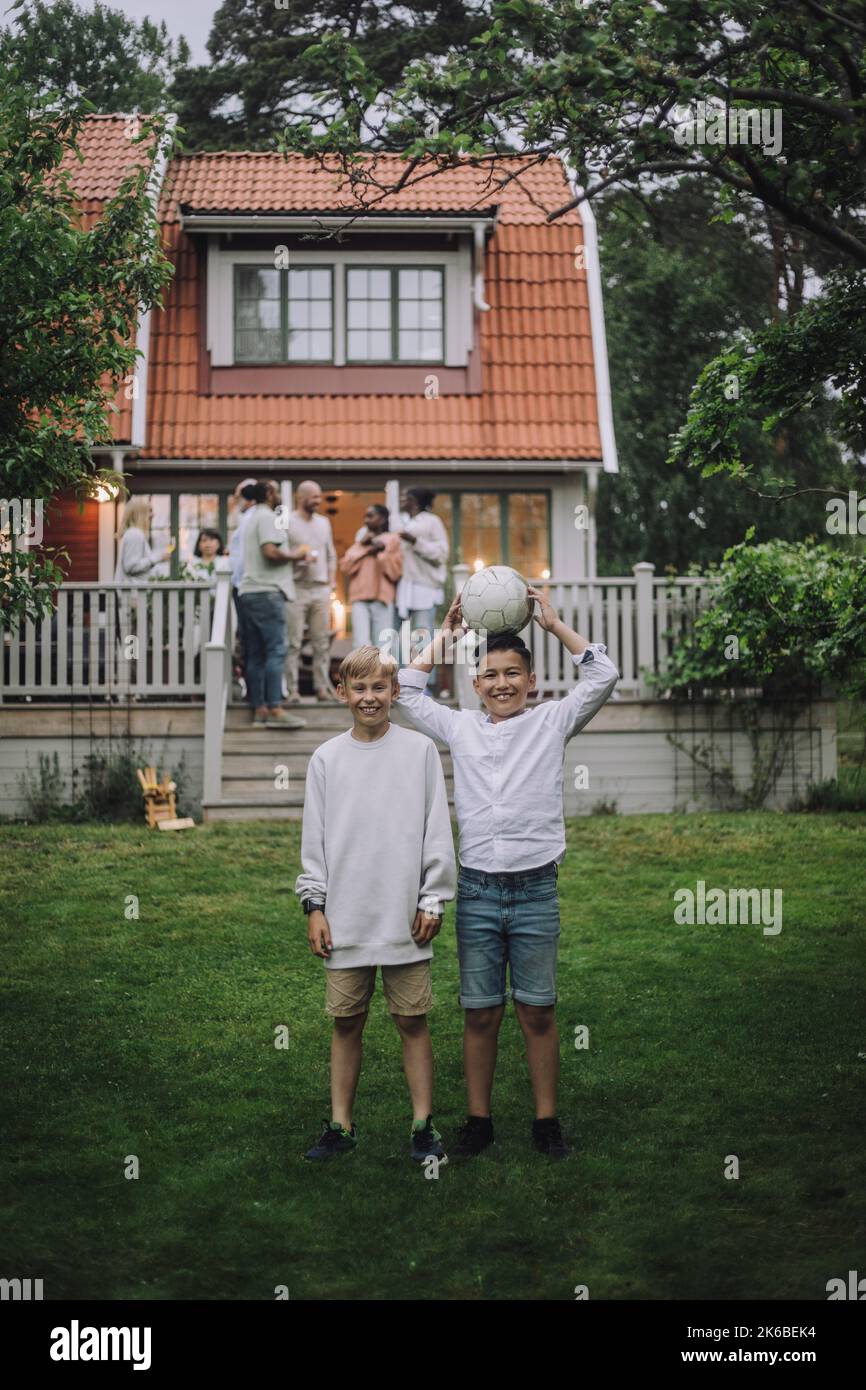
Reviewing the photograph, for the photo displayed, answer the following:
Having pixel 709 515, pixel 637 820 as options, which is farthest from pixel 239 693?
pixel 709 515

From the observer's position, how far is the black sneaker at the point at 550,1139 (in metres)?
5.20

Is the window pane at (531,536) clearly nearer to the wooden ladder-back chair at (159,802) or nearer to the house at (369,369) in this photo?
the house at (369,369)

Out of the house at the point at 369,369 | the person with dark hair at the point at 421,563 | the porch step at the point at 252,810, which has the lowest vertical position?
the porch step at the point at 252,810

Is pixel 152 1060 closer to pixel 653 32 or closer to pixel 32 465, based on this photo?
pixel 32 465

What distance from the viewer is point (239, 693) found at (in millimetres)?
13633

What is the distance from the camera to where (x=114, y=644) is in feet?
43.0

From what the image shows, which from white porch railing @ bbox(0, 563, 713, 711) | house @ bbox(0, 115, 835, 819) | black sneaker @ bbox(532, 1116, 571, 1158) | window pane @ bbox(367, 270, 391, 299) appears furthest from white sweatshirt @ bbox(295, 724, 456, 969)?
window pane @ bbox(367, 270, 391, 299)

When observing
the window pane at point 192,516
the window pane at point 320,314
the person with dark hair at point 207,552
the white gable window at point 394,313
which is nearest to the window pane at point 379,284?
the white gable window at point 394,313

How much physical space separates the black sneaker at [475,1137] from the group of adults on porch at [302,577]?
7.38m

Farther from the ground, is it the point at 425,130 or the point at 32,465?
the point at 425,130

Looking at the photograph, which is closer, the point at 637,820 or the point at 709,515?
the point at 637,820

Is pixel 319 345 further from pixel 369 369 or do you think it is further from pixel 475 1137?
pixel 475 1137

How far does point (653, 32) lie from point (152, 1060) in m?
4.76

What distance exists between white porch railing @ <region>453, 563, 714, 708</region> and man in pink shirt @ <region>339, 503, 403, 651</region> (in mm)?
647
